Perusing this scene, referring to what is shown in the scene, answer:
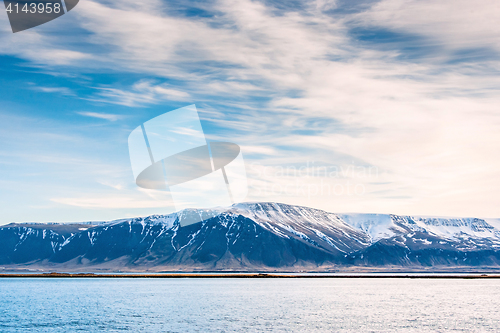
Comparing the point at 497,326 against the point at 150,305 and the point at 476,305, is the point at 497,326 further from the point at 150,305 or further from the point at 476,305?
the point at 150,305

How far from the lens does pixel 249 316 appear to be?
249ft

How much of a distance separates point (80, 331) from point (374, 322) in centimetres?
4092

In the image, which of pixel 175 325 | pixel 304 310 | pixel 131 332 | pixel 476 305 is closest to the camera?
pixel 131 332

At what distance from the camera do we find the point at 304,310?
86125 mm

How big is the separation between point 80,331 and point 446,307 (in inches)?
2718

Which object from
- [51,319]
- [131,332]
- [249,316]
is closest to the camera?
[131,332]

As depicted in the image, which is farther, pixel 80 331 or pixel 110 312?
pixel 110 312

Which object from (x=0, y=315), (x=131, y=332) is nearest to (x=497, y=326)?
(x=131, y=332)

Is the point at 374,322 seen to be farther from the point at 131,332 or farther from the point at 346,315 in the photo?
the point at 131,332

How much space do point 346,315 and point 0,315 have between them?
177 feet

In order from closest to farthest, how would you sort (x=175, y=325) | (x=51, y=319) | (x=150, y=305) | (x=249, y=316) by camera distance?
(x=175, y=325) → (x=51, y=319) → (x=249, y=316) → (x=150, y=305)

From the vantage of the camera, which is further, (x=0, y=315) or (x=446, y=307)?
(x=446, y=307)

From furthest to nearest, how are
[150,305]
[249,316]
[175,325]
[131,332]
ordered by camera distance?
[150,305] < [249,316] < [175,325] < [131,332]

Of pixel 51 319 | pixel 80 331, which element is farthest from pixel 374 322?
pixel 51 319
